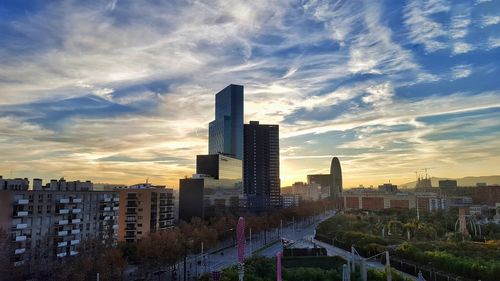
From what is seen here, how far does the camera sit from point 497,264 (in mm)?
41031

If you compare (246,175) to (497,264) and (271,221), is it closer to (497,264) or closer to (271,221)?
(271,221)

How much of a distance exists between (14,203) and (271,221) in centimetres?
6913

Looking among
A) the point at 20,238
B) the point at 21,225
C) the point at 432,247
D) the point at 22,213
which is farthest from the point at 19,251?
the point at 432,247

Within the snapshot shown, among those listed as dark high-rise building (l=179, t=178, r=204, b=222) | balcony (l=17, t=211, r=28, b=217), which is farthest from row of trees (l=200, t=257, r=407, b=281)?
dark high-rise building (l=179, t=178, r=204, b=222)

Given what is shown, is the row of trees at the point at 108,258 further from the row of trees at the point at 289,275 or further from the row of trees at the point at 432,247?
the row of trees at the point at 432,247

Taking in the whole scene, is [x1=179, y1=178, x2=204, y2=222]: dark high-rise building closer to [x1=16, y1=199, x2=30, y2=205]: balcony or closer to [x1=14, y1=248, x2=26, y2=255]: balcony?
[x1=16, y1=199, x2=30, y2=205]: balcony

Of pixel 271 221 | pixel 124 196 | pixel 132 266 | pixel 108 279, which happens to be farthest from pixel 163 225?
pixel 108 279

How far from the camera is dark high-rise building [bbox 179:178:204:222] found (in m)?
116

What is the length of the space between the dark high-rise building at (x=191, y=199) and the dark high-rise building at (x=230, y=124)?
62230mm

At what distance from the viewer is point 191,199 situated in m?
117

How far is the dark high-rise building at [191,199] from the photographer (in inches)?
4572

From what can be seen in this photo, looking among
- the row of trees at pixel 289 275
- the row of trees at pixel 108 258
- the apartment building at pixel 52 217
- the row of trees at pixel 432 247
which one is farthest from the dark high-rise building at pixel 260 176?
the row of trees at pixel 289 275

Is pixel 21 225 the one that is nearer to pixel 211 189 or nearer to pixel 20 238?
pixel 20 238

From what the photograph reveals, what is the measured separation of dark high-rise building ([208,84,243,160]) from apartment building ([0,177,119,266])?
114 metres
